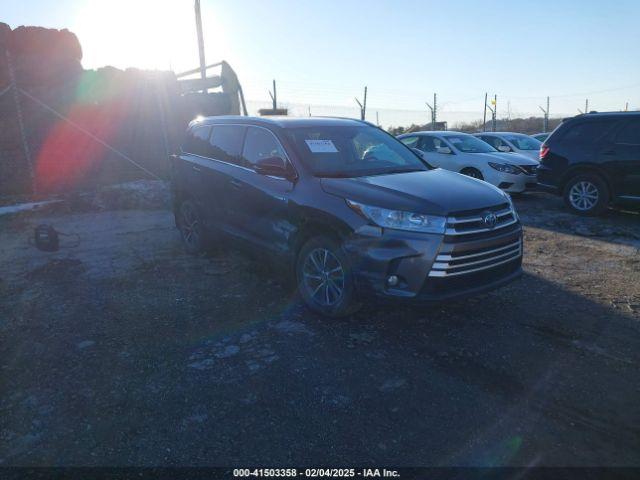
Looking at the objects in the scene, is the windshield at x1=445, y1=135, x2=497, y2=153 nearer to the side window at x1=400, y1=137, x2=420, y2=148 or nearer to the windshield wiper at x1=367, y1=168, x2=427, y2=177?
the side window at x1=400, y1=137, x2=420, y2=148

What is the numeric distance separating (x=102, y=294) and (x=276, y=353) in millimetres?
2476

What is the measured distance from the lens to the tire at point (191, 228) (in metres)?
6.06

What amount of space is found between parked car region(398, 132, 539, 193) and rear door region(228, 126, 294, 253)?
21.1 ft

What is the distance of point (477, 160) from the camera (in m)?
9.99

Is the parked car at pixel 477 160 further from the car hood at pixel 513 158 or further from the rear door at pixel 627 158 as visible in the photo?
the rear door at pixel 627 158

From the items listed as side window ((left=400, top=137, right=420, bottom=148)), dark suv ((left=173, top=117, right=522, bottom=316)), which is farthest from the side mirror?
side window ((left=400, top=137, right=420, bottom=148))

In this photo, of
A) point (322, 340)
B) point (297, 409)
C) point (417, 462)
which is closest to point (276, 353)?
point (322, 340)

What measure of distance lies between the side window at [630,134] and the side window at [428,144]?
3789 millimetres

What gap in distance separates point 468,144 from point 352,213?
7.91m

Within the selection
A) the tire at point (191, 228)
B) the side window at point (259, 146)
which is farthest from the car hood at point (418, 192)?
the tire at point (191, 228)

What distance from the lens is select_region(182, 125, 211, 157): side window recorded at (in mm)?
5832

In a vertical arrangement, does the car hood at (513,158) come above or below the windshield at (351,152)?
below

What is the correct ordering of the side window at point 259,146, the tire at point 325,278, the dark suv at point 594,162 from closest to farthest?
the tire at point 325,278 → the side window at point 259,146 → the dark suv at point 594,162

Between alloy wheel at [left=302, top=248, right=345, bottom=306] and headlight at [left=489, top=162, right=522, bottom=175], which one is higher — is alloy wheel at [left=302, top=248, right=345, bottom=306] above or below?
below
